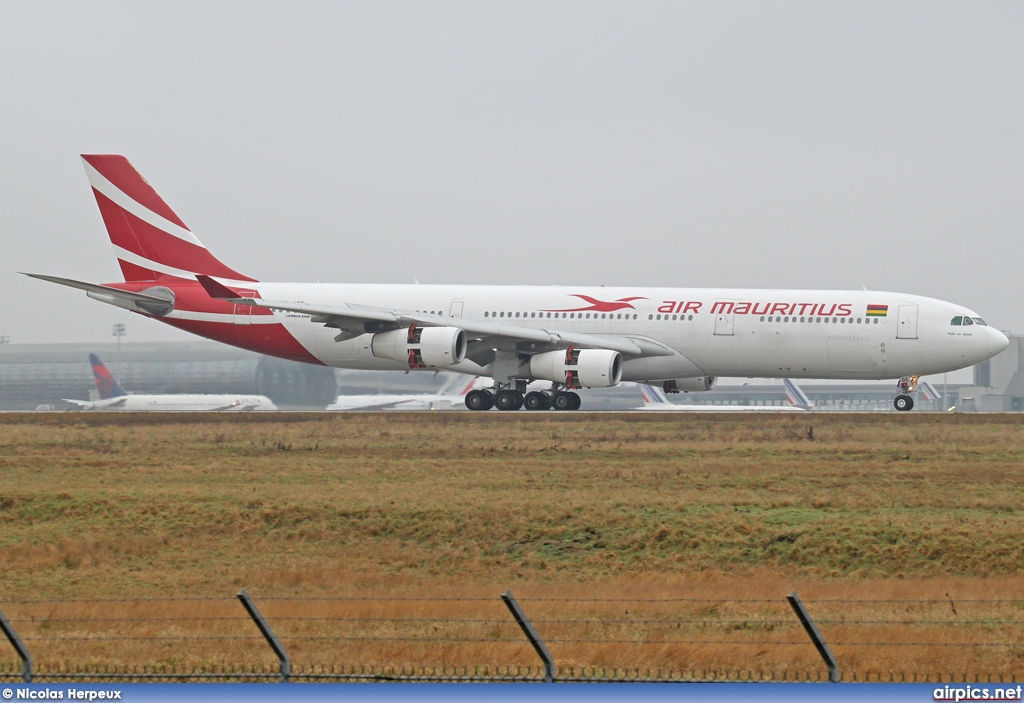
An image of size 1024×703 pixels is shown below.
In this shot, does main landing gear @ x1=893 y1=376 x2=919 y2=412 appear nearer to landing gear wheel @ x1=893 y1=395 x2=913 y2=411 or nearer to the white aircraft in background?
landing gear wheel @ x1=893 y1=395 x2=913 y2=411

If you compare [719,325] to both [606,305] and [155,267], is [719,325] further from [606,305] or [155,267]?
[155,267]

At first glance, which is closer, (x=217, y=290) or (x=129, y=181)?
(x=217, y=290)

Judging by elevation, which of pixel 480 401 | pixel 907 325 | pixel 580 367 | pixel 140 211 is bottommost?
pixel 480 401

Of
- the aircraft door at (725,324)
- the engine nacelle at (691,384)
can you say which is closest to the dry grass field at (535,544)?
the aircraft door at (725,324)

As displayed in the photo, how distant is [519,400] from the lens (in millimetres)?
42969

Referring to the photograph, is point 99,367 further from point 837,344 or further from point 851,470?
point 851,470

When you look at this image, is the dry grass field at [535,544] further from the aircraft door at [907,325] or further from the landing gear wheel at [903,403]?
the landing gear wheel at [903,403]

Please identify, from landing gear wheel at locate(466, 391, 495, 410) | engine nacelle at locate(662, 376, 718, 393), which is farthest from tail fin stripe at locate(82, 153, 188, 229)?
engine nacelle at locate(662, 376, 718, 393)

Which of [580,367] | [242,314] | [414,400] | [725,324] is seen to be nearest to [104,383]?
[414,400]

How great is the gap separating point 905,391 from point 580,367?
34.1ft

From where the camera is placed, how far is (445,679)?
10484mm

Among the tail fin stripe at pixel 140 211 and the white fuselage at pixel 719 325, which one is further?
the tail fin stripe at pixel 140 211

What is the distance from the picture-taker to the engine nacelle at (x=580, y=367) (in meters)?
40.0

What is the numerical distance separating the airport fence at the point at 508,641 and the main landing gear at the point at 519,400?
25.4 m
